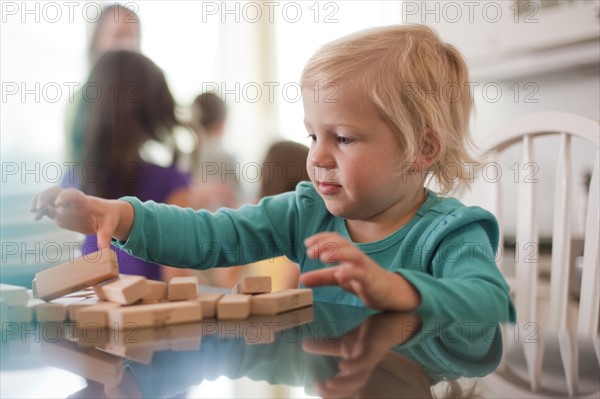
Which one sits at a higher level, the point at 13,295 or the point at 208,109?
the point at 208,109

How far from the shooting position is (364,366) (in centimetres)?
43

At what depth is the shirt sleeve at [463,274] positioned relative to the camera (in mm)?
660

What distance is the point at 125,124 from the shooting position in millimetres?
1988

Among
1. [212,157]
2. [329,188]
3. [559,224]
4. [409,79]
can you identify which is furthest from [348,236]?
[212,157]


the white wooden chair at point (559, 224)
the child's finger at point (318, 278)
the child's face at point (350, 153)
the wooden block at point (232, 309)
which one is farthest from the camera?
the white wooden chair at point (559, 224)

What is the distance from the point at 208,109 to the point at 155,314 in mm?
3180

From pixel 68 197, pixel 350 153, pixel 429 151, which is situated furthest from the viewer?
pixel 429 151

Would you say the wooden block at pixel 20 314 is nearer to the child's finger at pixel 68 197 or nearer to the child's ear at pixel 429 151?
the child's finger at pixel 68 197

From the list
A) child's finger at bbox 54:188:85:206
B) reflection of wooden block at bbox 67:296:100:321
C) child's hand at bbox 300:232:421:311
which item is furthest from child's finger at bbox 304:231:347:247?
child's finger at bbox 54:188:85:206

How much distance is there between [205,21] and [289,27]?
1.84 feet

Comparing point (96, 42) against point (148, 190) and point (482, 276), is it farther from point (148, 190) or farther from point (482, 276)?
point (482, 276)

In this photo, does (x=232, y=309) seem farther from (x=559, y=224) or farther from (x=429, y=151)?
(x=559, y=224)

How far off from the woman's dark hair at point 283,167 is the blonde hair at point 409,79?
89 centimetres

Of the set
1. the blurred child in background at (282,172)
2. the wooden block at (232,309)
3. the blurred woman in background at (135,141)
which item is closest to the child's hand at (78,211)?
the wooden block at (232,309)
